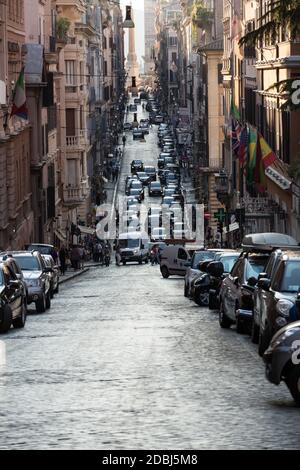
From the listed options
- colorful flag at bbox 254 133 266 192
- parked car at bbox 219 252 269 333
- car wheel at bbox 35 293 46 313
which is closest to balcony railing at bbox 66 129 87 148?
colorful flag at bbox 254 133 266 192

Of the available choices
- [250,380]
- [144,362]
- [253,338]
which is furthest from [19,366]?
[253,338]

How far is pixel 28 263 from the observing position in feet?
121

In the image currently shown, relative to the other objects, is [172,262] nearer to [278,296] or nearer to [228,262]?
[228,262]

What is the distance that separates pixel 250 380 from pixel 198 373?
98 centimetres

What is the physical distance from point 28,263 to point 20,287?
8.29 metres

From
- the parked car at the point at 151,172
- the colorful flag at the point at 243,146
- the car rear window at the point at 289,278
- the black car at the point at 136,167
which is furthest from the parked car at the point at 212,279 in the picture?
the black car at the point at 136,167

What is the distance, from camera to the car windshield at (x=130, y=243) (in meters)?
87.2

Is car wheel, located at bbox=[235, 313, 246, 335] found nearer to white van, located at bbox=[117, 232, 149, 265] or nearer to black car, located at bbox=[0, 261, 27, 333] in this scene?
black car, located at bbox=[0, 261, 27, 333]

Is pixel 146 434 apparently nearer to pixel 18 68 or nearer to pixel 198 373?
pixel 198 373

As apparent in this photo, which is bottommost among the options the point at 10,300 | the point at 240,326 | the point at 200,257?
the point at 200,257

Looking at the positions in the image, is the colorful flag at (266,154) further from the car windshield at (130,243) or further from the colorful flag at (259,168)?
the car windshield at (130,243)

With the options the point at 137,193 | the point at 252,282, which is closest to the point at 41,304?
the point at 252,282

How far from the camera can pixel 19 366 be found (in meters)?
19.1
